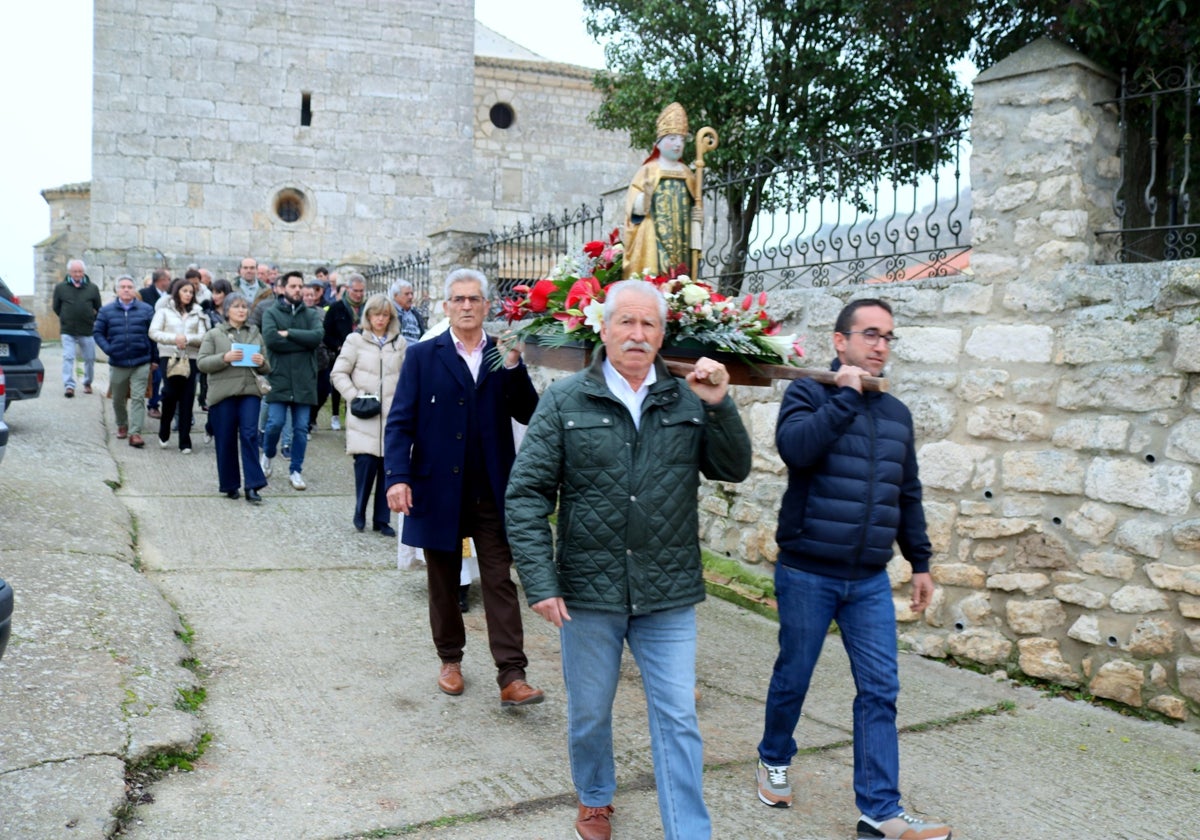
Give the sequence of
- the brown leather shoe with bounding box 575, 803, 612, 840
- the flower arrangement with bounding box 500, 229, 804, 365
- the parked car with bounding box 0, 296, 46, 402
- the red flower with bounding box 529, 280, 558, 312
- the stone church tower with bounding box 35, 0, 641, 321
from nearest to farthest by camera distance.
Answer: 1. the brown leather shoe with bounding box 575, 803, 612, 840
2. the flower arrangement with bounding box 500, 229, 804, 365
3. the red flower with bounding box 529, 280, 558, 312
4. the parked car with bounding box 0, 296, 46, 402
5. the stone church tower with bounding box 35, 0, 641, 321

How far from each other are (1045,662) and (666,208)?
2.99 metres

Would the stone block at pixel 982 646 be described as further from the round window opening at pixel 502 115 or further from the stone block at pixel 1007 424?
the round window opening at pixel 502 115

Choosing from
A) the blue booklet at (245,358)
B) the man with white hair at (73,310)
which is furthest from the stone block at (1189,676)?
the man with white hair at (73,310)

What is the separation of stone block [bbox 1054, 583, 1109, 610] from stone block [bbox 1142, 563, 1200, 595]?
0.89ft

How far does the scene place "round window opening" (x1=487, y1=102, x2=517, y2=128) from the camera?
2561 cm

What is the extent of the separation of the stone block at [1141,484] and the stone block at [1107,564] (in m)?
0.26

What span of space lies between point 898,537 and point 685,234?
83.3 inches

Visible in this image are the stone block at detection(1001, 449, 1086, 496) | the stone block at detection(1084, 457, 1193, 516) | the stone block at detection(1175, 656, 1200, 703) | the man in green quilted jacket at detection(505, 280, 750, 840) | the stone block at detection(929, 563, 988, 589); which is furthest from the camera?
the stone block at detection(929, 563, 988, 589)

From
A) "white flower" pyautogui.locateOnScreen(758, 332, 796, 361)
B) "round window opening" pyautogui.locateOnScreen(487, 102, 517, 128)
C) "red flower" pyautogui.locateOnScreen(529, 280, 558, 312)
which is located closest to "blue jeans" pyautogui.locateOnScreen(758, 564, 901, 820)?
"white flower" pyautogui.locateOnScreen(758, 332, 796, 361)

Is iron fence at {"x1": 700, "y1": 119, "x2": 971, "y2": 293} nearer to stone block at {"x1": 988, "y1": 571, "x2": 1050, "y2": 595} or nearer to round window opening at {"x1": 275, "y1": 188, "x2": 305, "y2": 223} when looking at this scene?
stone block at {"x1": 988, "y1": 571, "x2": 1050, "y2": 595}

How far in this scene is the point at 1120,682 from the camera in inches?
198

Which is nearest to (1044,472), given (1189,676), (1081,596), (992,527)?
(992,527)

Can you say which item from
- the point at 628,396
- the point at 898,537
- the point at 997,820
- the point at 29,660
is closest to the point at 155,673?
the point at 29,660

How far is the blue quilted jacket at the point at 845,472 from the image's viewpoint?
3.64 m
